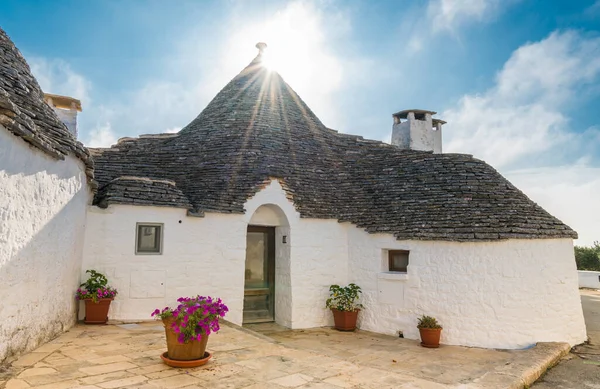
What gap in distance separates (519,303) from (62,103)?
47.0ft

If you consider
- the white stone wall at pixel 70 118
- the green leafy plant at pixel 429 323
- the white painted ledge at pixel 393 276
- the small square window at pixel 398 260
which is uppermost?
the white stone wall at pixel 70 118

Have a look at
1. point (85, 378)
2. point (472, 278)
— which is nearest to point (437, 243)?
point (472, 278)

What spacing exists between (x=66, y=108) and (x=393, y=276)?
11.6 m

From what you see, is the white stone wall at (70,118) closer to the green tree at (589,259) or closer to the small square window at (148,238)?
the small square window at (148,238)

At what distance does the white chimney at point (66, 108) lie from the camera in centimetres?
1283

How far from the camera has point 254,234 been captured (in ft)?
34.2

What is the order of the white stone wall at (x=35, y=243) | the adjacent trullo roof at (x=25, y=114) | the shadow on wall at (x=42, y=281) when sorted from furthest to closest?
the shadow on wall at (x=42, y=281) < the white stone wall at (x=35, y=243) < the adjacent trullo roof at (x=25, y=114)

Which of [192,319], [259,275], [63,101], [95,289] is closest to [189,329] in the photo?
[192,319]

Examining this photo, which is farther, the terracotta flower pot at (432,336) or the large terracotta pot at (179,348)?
the terracotta flower pot at (432,336)

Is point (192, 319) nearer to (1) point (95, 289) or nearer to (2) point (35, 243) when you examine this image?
(2) point (35, 243)

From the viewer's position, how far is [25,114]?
16.3 feet

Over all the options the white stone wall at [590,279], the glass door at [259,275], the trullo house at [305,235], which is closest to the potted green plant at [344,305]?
the trullo house at [305,235]

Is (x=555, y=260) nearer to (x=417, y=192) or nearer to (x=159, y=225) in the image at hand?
(x=417, y=192)

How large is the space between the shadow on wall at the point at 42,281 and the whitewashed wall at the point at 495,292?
659 cm
